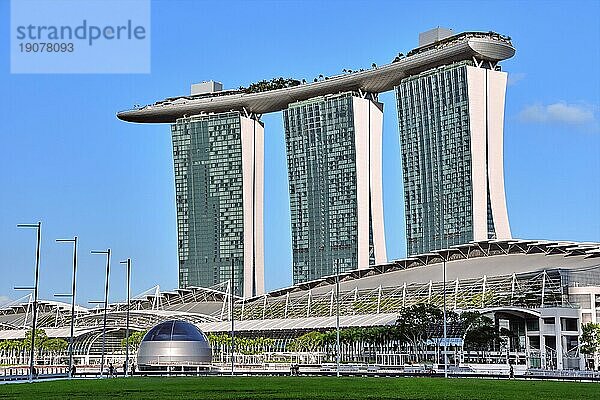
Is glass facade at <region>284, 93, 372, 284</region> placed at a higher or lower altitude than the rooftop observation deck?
lower

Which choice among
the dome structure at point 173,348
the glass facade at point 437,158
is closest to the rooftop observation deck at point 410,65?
the glass facade at point 437,158

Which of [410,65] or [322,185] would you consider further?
[322,185]

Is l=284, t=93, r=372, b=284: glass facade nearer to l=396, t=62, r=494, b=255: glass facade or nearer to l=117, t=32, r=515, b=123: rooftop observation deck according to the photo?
l=117, t=32, r=515, b=123: rooftop observation deck

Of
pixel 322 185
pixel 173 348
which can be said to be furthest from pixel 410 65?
pixel 173 348

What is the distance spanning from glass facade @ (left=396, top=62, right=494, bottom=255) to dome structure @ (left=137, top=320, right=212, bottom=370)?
7228 centimetres

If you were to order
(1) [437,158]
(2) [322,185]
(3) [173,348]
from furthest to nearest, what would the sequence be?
(2) [322,185] < (1) [437,158] < (3) [173,348]

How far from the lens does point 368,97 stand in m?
188

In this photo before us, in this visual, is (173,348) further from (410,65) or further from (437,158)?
(410,65)

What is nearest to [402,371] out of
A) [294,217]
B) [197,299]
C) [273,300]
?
[273,300]

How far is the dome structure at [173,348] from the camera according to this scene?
94.0m

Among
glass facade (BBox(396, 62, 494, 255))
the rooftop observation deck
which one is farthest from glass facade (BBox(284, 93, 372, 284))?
glass facade (BBox(396, 62, 494, 255))

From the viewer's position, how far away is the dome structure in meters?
94.0

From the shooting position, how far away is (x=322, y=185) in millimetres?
190375

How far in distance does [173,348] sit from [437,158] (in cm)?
8520
